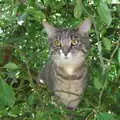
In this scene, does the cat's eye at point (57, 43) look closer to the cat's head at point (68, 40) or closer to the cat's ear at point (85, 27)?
the cat's head at point (68, 40)

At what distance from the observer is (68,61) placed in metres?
2.32

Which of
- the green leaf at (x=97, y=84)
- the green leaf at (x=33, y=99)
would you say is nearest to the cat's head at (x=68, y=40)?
the green leaf at (x=33, y=99)

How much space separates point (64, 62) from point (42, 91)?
1.38 ft

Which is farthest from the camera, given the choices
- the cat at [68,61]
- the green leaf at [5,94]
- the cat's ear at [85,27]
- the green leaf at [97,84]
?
the cat at [68,61]

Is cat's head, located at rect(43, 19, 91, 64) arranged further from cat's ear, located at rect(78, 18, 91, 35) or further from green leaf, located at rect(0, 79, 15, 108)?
A: green leaf, located at rect(0, 79, 15, 108)

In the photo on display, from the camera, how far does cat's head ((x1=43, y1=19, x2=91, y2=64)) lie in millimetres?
2262

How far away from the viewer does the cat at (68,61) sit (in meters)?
2.29

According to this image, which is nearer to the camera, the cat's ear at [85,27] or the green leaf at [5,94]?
the green leaf at [5,94]

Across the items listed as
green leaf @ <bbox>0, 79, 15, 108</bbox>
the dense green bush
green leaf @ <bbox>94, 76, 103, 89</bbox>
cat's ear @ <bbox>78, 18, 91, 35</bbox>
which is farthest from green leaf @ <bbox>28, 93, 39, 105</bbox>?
cat's ear @ <bbox>78, 18, 91, 35</bbox>

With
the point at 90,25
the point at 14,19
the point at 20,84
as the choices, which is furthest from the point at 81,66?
the point at 14,19

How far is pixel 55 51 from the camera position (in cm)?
233

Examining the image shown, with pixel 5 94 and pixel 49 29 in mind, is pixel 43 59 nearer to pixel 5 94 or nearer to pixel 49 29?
pixel 49 29

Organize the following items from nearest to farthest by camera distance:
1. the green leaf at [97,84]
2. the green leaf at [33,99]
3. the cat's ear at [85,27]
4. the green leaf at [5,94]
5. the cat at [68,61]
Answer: the green leaf at [5,94], the green leaf at [97,84], the green leaf at [33,99], the cat's ear at [85,27], the cat at [68,61]

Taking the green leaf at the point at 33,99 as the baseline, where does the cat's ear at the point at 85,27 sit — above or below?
above
